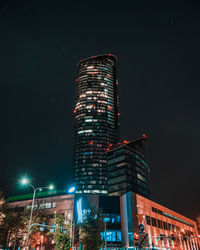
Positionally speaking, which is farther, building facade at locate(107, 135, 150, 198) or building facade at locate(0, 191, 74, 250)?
building facade at locate(107, 135, 150, 198)

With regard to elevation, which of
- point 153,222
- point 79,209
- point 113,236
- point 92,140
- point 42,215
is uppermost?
point 92,140

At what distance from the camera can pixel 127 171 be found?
132 meters

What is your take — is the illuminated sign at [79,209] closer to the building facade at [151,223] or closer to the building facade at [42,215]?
the building facade at [42,215]

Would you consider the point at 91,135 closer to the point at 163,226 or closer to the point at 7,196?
the point at 7,196

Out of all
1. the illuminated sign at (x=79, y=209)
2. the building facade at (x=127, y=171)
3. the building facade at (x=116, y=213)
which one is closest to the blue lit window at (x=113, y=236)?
the building facade at (x=116, y=213)

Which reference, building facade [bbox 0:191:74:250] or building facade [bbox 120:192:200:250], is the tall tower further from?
building facade [bbox 0:191:74:250]

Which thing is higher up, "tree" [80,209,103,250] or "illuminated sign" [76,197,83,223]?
"illuminated sign" [76,197,83,223]

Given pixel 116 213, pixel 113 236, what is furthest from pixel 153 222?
pixel 113 236

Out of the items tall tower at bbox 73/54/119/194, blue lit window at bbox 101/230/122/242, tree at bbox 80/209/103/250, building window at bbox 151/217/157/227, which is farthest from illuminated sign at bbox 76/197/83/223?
tall tower at bbox 73/54/119/194

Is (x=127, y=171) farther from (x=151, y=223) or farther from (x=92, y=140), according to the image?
(x=92, y=140)

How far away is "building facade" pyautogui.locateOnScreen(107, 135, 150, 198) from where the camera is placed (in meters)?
132

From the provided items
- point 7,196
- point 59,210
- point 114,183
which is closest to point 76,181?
point 114,183

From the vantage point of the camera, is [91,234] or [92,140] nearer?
[91,234]

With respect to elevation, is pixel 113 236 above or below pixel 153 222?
below
